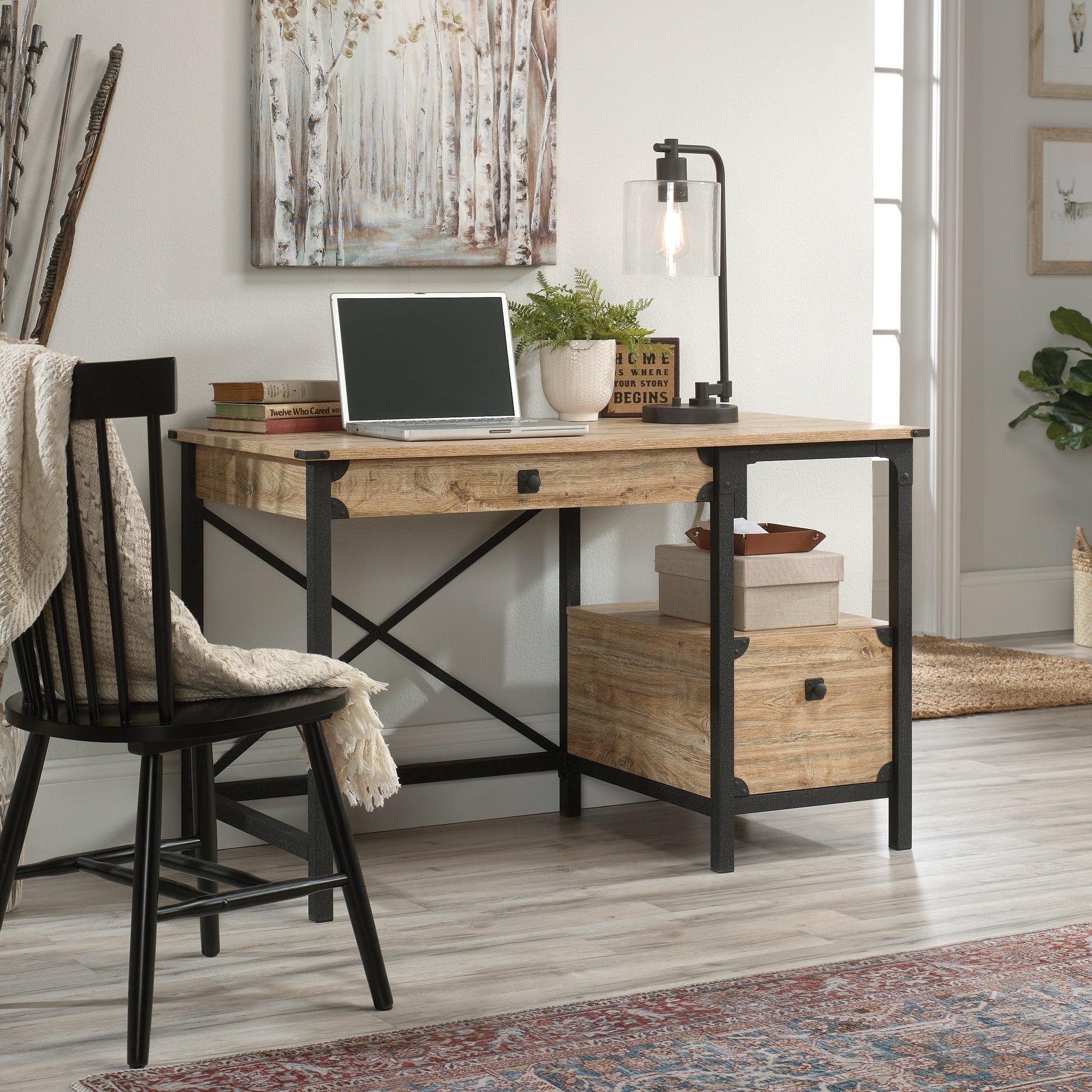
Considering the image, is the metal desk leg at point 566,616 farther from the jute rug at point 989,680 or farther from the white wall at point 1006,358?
→ the white wall at point 1006,358

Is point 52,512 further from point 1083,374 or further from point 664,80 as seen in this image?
point 1083,374

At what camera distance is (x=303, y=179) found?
2918mm

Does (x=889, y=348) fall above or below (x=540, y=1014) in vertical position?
above

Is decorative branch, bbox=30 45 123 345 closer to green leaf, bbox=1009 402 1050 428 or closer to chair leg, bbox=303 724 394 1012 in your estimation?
chair leg, bbox=303 724 394 1012

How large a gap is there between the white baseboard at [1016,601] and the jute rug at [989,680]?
274 mm

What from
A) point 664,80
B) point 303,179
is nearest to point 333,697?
point 303,179

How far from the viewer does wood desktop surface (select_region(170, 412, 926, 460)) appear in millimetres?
2477

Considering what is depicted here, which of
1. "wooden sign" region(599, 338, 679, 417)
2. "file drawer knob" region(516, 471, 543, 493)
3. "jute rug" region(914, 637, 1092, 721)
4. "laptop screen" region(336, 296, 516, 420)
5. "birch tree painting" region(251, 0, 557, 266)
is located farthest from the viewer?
"jute rug" region(914, 637, 1092, 721)

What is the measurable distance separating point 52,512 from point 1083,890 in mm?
1697

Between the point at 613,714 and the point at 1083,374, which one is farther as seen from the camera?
the point at 1083,374

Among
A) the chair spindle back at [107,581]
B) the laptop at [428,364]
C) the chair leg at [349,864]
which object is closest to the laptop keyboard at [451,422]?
the laptop at [428,364]

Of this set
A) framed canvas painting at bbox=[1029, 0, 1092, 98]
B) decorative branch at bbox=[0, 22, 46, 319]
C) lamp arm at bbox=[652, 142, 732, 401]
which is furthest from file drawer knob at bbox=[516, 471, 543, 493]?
framed canvas painting at bbox=[1029, 0, 1092, 98]

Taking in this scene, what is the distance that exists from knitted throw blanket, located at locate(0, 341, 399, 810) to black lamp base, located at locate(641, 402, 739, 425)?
1.11 m

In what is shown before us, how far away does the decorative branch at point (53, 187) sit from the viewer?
8.89 feet
